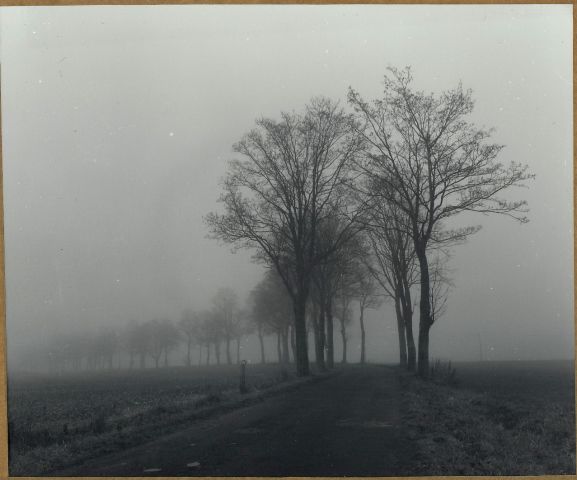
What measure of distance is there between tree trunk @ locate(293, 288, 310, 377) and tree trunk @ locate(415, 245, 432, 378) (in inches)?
222

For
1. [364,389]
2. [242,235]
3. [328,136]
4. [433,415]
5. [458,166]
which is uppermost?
[328,136]

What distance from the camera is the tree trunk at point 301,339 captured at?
2539 centimetres

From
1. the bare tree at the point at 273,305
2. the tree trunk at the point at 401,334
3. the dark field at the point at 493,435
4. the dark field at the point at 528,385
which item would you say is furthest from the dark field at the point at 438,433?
the bare tree at the point at 273,305

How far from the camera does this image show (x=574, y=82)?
1115 centimetres

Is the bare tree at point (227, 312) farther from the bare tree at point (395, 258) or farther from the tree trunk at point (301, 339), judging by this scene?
the tree trunk at point (301, 339)

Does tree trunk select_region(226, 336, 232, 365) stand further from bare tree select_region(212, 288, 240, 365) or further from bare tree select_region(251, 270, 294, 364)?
bare tree select_region(251, 270, 294, 364)

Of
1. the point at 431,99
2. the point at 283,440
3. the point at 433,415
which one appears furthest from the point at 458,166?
the point at 283,440

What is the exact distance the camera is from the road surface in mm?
7352

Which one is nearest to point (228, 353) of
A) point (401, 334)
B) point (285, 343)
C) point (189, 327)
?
point (189, 327)

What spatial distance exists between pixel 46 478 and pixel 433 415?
754 centimetres

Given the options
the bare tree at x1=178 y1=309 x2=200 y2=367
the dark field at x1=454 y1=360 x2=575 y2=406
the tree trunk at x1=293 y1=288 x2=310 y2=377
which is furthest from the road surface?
the bare tree at x1=178 y1=309 x2=200 y2=367

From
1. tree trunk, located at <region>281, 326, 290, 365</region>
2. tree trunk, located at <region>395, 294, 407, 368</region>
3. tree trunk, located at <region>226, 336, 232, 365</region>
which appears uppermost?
tree trunk, located at <region>395, 294, 407, 368</region>

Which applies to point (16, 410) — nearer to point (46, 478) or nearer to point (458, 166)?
point (46, 478)

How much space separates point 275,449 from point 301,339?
17817mm
